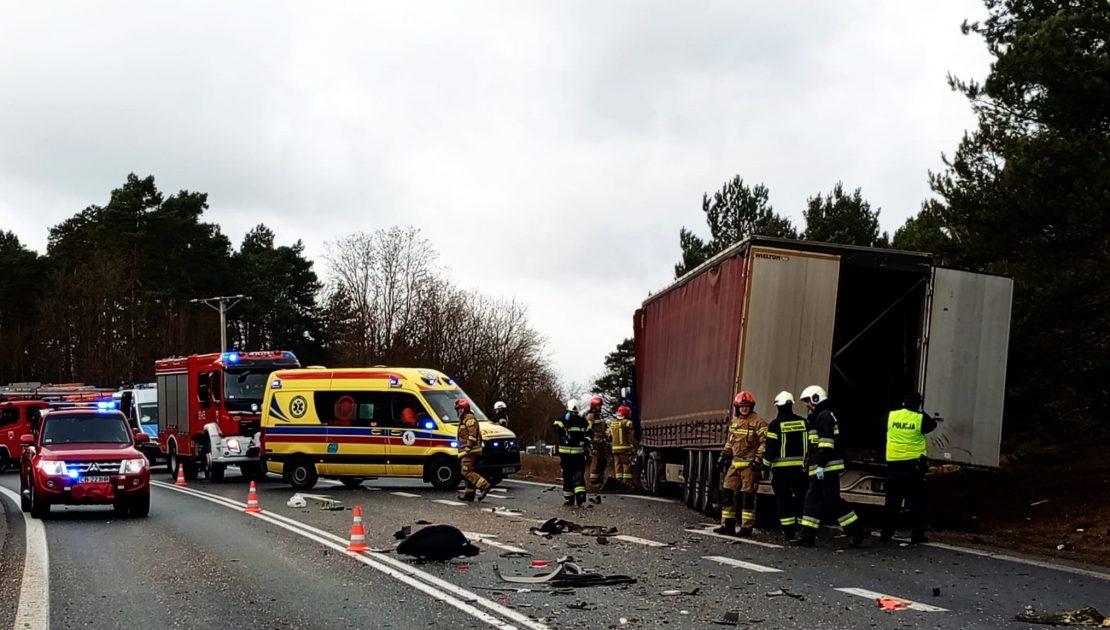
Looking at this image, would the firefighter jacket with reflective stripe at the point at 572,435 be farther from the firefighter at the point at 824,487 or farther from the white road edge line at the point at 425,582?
the firefighter at the point at 824,487

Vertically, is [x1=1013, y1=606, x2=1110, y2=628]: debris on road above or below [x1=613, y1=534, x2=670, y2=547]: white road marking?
above

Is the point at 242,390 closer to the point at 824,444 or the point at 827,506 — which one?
the point at 827,506

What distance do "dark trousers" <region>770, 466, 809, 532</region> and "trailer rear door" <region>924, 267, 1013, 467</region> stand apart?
173 centimetres

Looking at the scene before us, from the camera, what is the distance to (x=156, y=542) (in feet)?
48.8

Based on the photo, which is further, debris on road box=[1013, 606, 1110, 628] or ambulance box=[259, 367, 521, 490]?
ambulance box=[259, 367, 521, 490]

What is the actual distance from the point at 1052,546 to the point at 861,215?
A: 47824 millimetres

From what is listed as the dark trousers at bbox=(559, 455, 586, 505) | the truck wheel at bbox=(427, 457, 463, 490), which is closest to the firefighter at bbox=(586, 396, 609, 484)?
the truck wheel at bbox=(427, 457, 463, 490)

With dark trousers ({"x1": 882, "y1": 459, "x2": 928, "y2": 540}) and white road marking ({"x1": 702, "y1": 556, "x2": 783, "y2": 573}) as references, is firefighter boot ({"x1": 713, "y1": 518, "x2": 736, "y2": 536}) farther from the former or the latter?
white road marking ({"x1": 702, "y1": 556, "x2": 783, "y2": 573})

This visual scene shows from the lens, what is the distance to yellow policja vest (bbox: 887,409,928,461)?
14.3m

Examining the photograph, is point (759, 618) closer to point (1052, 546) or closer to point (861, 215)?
point (1052, 546)

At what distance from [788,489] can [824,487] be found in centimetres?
58

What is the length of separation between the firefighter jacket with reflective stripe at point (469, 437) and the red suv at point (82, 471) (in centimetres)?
Result: 544

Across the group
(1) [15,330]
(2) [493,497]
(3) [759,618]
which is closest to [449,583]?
(3) [759,618]

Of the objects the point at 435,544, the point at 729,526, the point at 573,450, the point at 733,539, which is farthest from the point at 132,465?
the point at 733,539
